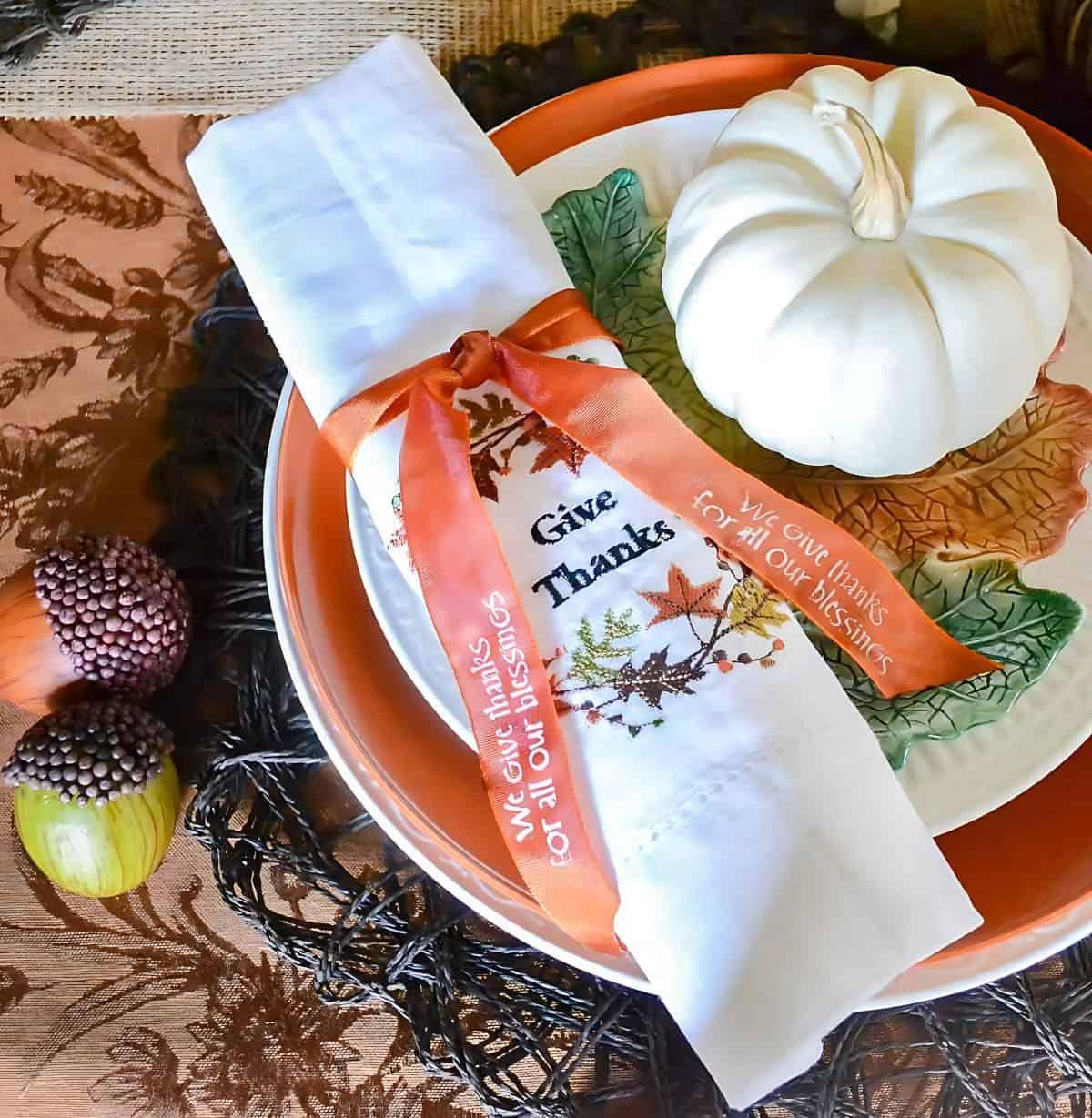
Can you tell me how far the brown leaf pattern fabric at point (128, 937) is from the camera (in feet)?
1.69

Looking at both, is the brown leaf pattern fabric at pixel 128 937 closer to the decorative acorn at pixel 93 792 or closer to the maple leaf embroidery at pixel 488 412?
the decorative acorn at pixel 93 792

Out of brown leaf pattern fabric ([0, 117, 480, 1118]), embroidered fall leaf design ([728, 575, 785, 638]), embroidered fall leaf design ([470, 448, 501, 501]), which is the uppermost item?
embroidered fall leaf design ([470, 448, 501, 501])

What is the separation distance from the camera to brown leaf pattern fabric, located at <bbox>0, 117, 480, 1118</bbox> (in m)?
0.52

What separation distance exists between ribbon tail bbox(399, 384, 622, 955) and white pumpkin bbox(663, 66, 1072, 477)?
0.13 metres

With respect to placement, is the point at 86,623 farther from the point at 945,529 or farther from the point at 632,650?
the point at 945,529

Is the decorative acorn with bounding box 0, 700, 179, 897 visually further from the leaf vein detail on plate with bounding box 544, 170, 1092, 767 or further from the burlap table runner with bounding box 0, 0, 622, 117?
the burlap table runner with bounding box 0, 0, 622, 117

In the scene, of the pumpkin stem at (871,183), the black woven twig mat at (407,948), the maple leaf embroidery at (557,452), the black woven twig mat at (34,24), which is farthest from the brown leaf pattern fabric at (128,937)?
the pumpkin stem at (871,183)

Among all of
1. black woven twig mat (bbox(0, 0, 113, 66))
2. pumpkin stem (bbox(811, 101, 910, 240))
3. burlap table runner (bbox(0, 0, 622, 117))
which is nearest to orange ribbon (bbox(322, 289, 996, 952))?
pumpkin stem (bbox(811, 101, 910, 240))

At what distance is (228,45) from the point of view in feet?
2.29

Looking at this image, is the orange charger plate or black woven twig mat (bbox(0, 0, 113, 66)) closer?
the orange charger plate

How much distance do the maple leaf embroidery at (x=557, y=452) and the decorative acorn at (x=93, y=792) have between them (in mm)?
239

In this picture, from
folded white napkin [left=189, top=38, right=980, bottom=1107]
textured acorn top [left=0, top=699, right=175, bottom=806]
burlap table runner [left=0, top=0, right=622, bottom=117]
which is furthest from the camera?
burlap table runner [left=0, top=0, right=622, bottom=117]

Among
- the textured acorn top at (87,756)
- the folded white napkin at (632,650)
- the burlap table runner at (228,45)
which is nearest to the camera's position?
the folded white napkin at (632,650)

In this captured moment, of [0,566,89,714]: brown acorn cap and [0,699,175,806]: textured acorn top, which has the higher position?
[0,566,89,714]: brown acorn cap
